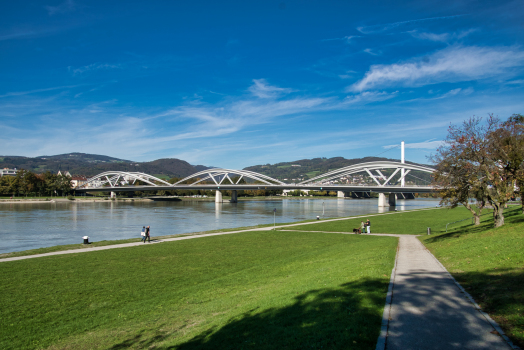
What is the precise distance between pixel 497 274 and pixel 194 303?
23.5 ft

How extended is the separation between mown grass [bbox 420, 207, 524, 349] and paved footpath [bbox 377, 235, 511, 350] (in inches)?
10.7

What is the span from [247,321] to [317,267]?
5.19 metres

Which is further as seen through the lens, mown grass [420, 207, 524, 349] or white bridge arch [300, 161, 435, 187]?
white bridge arch [300, 161, 435, 187]

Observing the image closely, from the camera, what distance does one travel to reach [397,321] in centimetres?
537

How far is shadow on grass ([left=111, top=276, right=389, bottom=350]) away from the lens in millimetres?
4867

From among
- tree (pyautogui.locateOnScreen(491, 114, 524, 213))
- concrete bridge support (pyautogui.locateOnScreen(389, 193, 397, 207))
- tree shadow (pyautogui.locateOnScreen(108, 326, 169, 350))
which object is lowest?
concrete bridge support (pyautogui.locateOnScreen(389, 193, 397, 207))

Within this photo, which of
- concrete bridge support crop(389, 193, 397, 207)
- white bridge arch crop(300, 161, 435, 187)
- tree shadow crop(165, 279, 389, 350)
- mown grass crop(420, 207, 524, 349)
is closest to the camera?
tree shadow crop(165, 279, 389, 350)

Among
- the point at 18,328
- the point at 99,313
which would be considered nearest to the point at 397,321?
the point at 99,313

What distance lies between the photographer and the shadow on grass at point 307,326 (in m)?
4.87

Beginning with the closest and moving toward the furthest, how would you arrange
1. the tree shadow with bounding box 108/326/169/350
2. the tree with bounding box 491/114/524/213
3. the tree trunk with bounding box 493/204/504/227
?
the tree shadow with bounding box 108/326/169/350 → the tree with bounding box 491/114/524/213 → the tree trunk with bounding box 493/204/504/227

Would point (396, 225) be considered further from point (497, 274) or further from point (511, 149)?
point (497, 274)

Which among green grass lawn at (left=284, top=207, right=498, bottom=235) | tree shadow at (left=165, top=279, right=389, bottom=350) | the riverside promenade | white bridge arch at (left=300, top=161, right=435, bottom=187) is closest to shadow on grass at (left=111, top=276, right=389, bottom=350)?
tree shadow at (left=165, top=279, right=389, bottom=350)

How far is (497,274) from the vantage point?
24.6 ft

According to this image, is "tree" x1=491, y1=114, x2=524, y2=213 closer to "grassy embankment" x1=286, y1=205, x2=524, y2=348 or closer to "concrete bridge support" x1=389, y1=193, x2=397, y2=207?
"grassy embankment" x1=286, y1=205, x2=524, y2=348
